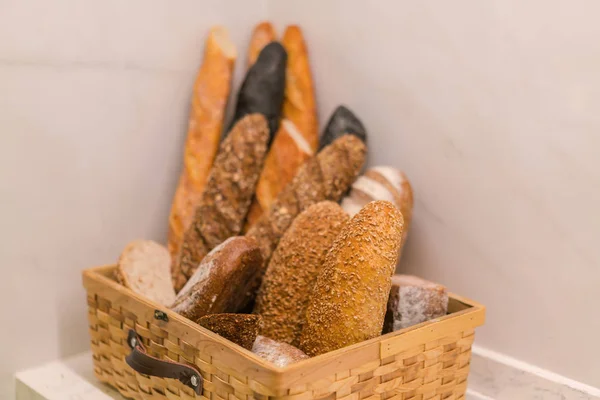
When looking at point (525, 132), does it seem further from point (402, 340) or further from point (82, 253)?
point (82, 253)

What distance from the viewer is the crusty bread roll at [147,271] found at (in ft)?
3.47

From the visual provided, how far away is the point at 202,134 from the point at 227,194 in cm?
16

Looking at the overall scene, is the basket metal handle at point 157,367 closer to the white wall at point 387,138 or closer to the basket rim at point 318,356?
the basket rim at point 318,356

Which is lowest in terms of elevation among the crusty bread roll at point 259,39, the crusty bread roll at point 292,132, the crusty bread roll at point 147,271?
the crusty bread roll at point 147,271

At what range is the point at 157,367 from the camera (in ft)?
2.95

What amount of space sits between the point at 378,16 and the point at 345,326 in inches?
24.5

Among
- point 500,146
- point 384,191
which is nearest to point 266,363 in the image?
point 384,191

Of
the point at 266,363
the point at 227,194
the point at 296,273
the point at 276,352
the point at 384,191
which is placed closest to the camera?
the point at 266,363

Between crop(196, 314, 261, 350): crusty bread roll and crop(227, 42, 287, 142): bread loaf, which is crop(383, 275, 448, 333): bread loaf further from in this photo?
crop(227, 42, 287, 142): bread loaf

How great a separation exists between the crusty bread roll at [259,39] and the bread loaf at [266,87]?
0.21ft

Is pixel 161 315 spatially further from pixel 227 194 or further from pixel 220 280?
pixel 227 194

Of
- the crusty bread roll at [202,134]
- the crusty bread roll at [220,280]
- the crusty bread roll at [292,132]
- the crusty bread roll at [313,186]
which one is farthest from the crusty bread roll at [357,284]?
the crusty bread roll at [202,134]

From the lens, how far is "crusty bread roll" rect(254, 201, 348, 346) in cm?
96

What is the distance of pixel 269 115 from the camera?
1246 mm
